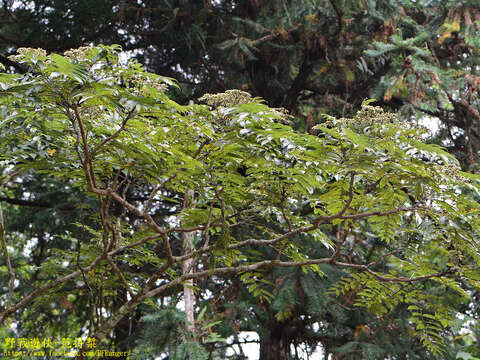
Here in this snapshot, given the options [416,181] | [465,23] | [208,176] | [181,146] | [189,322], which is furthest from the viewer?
[465,23]

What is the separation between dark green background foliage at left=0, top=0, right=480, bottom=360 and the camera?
5.15 m

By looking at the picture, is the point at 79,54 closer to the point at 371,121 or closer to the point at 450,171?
the point at 371,121

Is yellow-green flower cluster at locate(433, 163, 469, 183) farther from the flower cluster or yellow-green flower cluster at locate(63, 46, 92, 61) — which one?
yellow-green flower cluster at locate(63, 46, 92, 61)

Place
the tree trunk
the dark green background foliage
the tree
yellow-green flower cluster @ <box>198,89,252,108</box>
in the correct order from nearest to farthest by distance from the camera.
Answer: the tree
yellow-green flower cluster @ <box>198,89,252,108</box>
the dark green background foliage
the tree trunk

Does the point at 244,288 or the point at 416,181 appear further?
the point at 244,288

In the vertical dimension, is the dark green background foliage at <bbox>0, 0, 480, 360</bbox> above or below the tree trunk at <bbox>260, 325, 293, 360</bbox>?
above

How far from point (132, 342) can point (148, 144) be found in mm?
4024

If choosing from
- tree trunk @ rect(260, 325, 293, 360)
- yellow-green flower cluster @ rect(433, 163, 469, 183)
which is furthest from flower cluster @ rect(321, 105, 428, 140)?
tree trunk @ rect(260, 325, 293, 360)

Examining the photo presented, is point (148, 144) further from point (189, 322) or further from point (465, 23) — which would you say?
point (465, 23)

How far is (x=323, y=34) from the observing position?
600cm

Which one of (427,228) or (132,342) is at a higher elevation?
(427,228)

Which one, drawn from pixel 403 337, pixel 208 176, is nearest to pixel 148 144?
pixel 208 176

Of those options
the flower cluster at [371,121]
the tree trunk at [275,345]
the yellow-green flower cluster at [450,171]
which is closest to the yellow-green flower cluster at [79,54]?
the flower cluster at [371,121]

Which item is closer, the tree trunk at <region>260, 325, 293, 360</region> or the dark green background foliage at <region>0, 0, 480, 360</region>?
the dark green background foliage at <region>0, 0, 480, 360</region>
